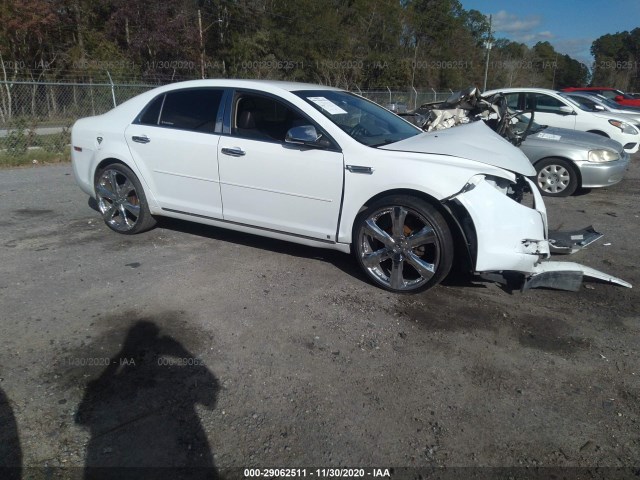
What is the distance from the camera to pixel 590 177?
7.61 metres

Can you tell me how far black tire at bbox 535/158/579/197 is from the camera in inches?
303

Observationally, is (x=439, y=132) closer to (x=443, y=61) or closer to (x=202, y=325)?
(x=202, y=325)

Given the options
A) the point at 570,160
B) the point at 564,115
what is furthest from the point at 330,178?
the point at 564,115

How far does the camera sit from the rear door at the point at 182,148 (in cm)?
475

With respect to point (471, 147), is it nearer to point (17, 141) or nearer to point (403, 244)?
point (403, 244)

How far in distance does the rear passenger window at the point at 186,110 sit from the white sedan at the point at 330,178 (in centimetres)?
1

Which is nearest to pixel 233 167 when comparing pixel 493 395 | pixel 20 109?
pixel 493 395

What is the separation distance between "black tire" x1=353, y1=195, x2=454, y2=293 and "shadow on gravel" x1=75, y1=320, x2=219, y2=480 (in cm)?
171

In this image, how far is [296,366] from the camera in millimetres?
3107

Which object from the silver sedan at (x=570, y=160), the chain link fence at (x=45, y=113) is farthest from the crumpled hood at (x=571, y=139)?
the chain link fence at (x=45, y=113)

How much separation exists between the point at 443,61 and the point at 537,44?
205 feet

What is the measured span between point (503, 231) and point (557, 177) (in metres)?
4.79

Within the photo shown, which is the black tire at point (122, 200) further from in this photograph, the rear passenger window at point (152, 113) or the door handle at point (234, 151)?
the door handle at point (234, 151)

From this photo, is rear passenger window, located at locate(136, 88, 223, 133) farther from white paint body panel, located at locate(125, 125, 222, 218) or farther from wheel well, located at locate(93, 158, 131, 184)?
wheel well, located at locate(93, 158, 131, 184)
